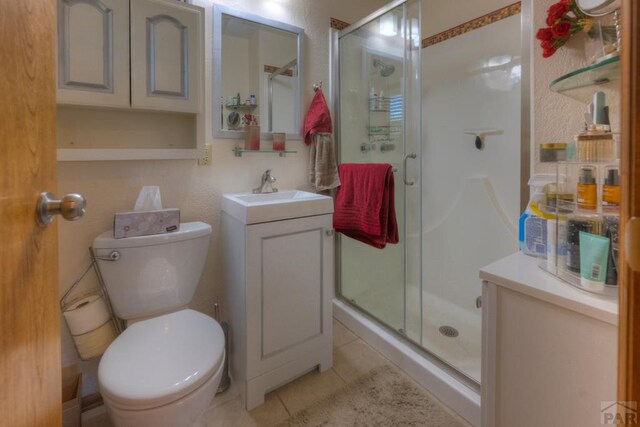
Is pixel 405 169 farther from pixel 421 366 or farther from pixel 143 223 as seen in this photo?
pixel 143 223

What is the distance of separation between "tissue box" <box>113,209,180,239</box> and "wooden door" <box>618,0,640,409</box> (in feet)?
4.74

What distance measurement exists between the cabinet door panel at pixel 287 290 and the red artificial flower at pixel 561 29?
1.13 m

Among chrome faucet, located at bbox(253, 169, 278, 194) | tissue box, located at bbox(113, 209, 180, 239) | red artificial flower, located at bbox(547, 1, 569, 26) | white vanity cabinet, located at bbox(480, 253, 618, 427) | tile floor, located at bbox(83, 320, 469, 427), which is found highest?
red artificial flower, located at bbox(547, 1, 569, 26)

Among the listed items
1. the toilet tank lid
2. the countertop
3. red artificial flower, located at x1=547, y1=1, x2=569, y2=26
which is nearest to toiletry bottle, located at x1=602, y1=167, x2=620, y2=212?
the countertop

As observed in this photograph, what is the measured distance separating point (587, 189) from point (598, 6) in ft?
1.77

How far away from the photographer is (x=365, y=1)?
2309 mm

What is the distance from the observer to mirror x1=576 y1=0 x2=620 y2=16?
875 millimetres

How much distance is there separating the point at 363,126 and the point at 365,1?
0.95 m

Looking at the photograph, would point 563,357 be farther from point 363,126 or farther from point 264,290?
point 363,126

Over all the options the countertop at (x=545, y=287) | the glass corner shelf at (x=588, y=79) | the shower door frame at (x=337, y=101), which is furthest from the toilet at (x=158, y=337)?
the glass corner shelf at (x=588, y=79)

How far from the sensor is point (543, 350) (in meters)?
0.77

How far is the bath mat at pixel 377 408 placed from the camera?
1.37 meters

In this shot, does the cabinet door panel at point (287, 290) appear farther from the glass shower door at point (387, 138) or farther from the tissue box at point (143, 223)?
the glass shower door at point (387, 138)

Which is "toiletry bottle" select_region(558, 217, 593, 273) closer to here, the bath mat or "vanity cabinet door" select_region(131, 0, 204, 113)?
the bath mat
